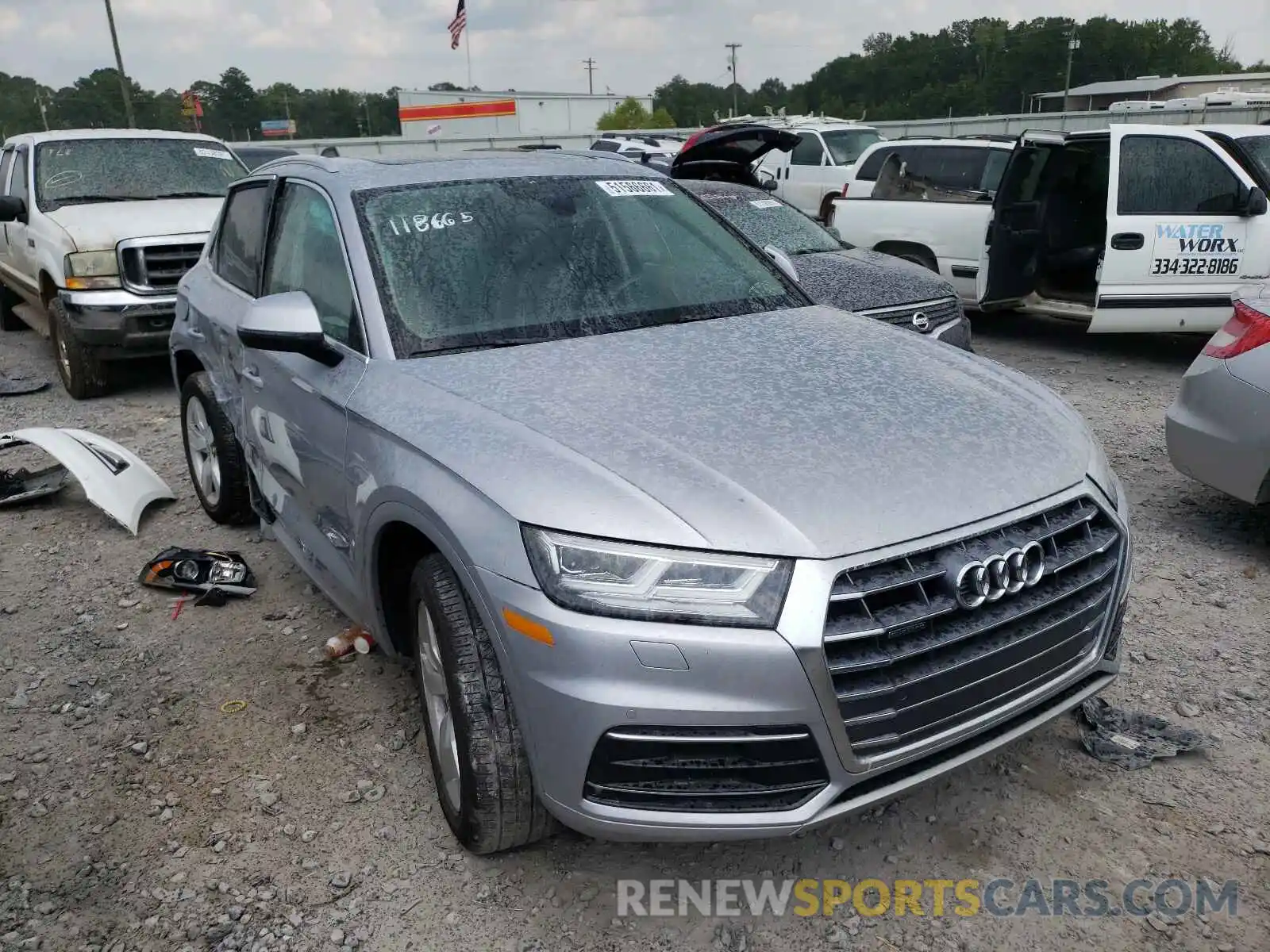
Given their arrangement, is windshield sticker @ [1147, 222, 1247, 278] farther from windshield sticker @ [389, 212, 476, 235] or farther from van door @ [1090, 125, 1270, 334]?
windshield sticker @ [389, 212, 476, 235]

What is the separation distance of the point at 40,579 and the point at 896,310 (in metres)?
4.93

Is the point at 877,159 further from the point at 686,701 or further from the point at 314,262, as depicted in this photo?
the point at 686,701

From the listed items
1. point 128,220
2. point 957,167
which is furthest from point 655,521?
point 957,167

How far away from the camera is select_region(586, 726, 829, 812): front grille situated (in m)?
2.04

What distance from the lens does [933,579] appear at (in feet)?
6.94

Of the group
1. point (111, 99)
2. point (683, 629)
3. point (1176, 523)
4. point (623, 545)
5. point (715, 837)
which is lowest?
point (1176, 523)

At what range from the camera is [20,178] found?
8469 millimetres

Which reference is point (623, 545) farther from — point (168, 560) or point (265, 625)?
point (168, 560)

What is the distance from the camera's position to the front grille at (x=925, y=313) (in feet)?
20.5

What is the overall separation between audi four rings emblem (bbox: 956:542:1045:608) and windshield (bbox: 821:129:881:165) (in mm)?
14795

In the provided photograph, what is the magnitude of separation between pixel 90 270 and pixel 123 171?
4.85ft

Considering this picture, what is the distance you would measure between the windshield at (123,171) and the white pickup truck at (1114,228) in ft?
20.4

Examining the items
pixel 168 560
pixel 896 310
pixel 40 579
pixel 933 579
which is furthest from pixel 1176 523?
pixel 40 579

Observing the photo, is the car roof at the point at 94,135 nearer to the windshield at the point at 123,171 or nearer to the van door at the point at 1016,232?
the windshield at the point at 123,171
